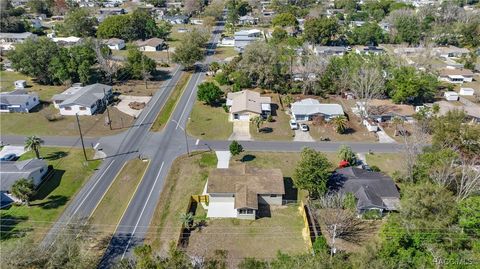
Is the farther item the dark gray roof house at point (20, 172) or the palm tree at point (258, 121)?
the palm tree at point (258, 121)

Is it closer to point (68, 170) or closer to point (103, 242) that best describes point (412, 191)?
point (103, 242)

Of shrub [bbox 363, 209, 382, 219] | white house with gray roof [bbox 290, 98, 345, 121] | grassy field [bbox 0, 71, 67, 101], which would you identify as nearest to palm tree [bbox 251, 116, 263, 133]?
white house with gray roof [bbox 290, 98, 345, 121]

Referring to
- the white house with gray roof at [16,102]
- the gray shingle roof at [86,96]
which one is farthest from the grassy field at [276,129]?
the white house with gray roof at [16,102]

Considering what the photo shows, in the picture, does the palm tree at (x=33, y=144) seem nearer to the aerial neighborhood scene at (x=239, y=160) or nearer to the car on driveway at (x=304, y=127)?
the aerial neighborhood scene at (x=239, y=160)

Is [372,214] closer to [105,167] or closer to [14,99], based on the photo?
[105,167]

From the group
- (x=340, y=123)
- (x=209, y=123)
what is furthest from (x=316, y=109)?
(x=209, y=123)

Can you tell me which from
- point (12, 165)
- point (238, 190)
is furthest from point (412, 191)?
point (12, 165)
